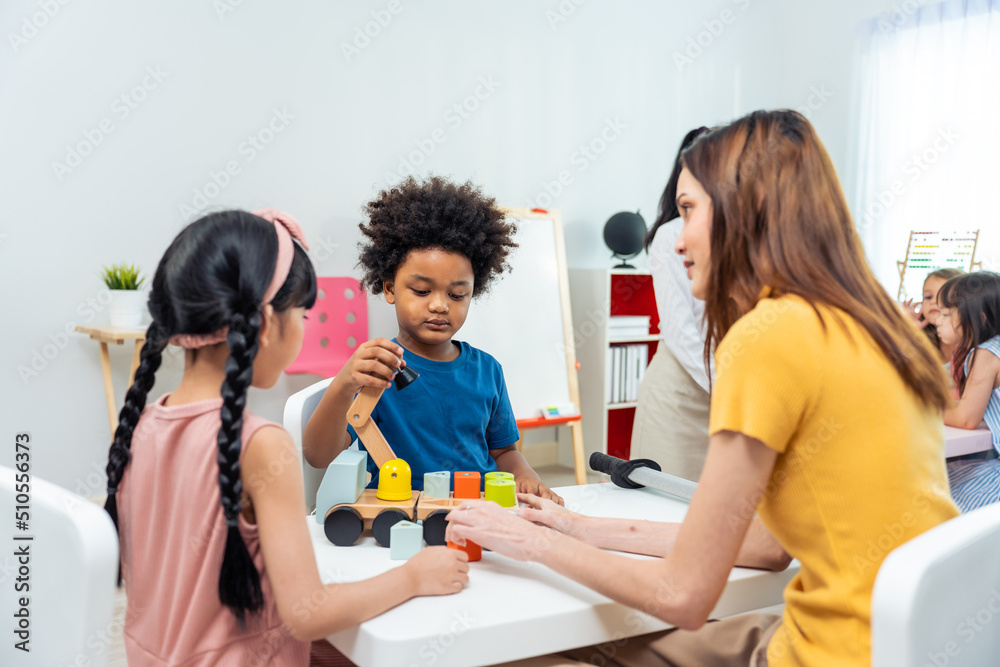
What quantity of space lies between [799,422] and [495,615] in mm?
416

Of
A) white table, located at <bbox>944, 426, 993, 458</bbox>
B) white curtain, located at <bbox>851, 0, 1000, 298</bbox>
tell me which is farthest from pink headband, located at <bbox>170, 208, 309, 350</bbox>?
white curtain, located at <bbox>851, 0, 1000, 298</bbox>

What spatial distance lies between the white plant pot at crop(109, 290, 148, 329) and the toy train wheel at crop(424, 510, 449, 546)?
7.66 feet

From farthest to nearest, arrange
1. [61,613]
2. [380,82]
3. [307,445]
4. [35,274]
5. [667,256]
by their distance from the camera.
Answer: [380,82] < [35,274] < [667,256] < [307,445] < [61,613]

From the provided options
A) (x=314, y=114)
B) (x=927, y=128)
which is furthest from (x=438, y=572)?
(x=927, y=128)

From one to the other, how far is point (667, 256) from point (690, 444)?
Result: 57cm

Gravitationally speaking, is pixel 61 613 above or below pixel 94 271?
below

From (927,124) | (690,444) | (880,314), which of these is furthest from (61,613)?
(927,124)

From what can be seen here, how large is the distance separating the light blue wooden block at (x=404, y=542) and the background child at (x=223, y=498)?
0.23 feet

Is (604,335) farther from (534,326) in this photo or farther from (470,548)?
(470,548)

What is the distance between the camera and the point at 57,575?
0.74 metres

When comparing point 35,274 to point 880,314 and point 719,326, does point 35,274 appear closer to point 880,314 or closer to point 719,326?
point 719,326

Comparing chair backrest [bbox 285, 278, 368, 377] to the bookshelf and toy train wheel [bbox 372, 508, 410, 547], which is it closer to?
the bookshelf

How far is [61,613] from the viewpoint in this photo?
2.41 feet

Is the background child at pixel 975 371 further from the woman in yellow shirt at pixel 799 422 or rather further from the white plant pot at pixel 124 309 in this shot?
the white plant pot at pixel 124 309
